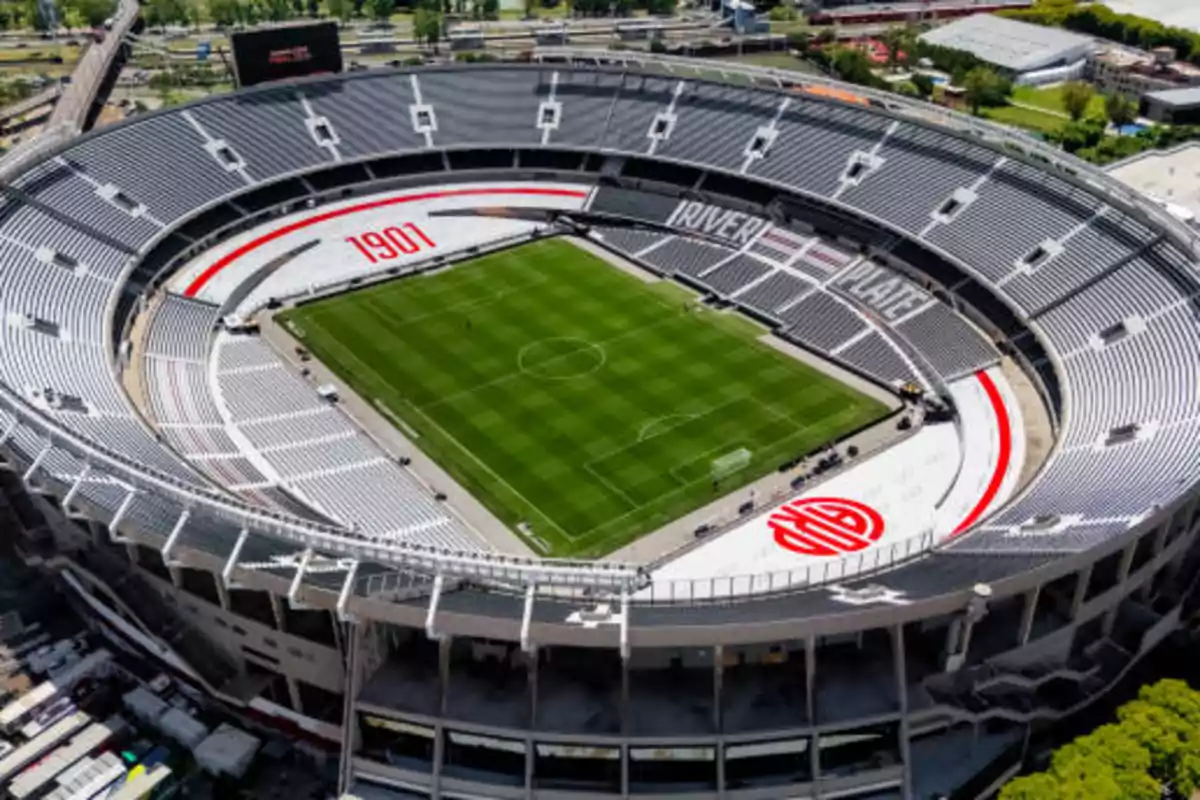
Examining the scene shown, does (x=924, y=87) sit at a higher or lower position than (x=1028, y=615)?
lower

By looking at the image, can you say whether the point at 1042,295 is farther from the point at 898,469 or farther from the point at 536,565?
the point at 536,565

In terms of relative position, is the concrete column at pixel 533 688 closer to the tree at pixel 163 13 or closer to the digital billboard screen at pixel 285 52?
the digital billboard screen at pixel 285 52

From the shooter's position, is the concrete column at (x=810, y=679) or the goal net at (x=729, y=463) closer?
the concrete column at (x=810, y=679)

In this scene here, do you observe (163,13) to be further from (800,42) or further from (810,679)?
(810,679)

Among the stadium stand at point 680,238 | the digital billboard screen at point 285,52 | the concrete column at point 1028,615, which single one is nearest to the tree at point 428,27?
the digital billboard screen at point 285,52

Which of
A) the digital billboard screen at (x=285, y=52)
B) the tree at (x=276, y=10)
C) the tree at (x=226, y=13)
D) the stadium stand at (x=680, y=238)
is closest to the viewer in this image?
the stadium stand at (x=680, y=238)

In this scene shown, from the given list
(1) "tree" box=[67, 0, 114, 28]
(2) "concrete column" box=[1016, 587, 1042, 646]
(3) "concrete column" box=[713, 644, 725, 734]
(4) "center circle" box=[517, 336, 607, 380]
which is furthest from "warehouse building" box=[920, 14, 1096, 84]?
(3) "concrete column" box=[713, 644, 725, 734]

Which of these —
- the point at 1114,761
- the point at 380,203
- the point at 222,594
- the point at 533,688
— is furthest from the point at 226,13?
the point at 1114,761
